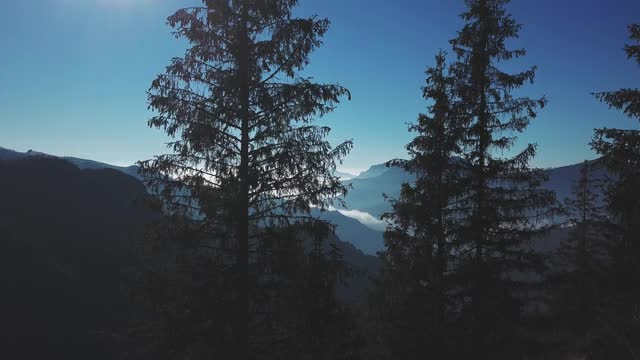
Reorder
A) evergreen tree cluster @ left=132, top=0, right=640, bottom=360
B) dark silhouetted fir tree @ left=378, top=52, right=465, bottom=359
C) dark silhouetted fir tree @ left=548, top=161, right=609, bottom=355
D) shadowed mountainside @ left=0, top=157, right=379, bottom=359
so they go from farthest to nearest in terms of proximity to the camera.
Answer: shadowed mountainside @ left=0, top=157, right=379, bottom=359 → dark silhouetted fir tree @ left=548, top=161, right=609, bottom=355 → dark silhouetted fir tree @ left=378, top=52, right=465, bottom=359 → evergreen tree cluster @ left=132, top=0, right=640, bottom=360

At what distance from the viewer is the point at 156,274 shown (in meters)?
8.87

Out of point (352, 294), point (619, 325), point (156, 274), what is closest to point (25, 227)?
point (352, 294)

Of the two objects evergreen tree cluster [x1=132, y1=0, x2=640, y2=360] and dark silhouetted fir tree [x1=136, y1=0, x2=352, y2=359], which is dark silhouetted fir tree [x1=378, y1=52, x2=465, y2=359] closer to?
evergreen tree cluster [x1=132, y1=0, x2=640, y2=360]

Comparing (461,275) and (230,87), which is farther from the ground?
(230,87)

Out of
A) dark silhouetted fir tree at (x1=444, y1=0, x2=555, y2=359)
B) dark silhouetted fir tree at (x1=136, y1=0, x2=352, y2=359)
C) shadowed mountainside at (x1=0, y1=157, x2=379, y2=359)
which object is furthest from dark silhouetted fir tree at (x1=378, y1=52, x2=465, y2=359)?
shadowed mountainside at (x1=0, y1=157, x2=379, y2=359)

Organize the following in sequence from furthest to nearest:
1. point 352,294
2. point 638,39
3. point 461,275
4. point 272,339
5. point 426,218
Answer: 1. point 352,294
2. point 426,218
3. point 461,275
4. point 638,39
5. point 272,339

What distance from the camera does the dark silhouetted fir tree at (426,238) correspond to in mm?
12547

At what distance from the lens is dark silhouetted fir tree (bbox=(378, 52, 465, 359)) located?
41.2 feet

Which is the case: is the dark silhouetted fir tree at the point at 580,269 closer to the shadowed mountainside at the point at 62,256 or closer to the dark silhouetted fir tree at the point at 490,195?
the dark silhouetted fir tree at the point at 490,195

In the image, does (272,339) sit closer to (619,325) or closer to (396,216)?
(396,216)

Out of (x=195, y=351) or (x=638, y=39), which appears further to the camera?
(x=638, y=39)

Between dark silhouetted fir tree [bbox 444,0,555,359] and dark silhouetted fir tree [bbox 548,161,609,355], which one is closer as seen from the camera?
dark silhouetted fir tree [bbox 444,0,555,359]

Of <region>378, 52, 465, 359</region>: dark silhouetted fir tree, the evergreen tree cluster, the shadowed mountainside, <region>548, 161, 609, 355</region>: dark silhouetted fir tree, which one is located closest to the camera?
the evergreen tree cluster

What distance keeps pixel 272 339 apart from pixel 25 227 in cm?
8467
